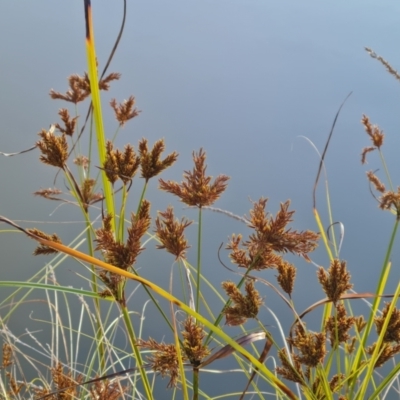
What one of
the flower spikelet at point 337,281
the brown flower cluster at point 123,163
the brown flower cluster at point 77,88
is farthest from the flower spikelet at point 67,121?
the flower spikelet at point 337,281

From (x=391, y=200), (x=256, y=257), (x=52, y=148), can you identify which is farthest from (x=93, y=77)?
(x=391, y=200)

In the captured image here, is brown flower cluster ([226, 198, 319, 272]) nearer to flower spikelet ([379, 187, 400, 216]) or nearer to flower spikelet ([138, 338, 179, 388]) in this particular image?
flower spikelet ([138, 338, 179, 388])

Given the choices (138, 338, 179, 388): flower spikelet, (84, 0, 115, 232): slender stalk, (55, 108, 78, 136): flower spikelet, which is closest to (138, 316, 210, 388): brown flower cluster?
(138, 338, 179, 388): flower spikelet

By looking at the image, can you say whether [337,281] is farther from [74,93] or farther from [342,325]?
[74,93]

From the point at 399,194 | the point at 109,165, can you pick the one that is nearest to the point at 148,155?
the point at 109,165

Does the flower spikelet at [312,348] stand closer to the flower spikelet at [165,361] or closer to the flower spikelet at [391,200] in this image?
the flower spikelet at [165,361]

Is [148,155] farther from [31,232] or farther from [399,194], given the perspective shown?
[399,194]
